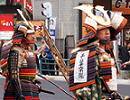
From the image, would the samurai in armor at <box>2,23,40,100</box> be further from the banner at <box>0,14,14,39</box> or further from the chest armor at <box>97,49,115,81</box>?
the banner at <box>0,14,14,39</box>

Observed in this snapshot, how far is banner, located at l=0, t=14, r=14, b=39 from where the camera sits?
3173 cm

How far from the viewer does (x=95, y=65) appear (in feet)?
18.7

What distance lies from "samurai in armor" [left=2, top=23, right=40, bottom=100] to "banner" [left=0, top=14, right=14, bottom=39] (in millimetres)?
23527

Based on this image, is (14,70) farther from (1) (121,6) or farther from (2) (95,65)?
(1) (121,6)

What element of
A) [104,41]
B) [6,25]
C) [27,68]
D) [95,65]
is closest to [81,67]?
[95,65]

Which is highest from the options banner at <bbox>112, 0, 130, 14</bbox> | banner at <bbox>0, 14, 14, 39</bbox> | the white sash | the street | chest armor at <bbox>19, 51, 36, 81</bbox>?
the white sash

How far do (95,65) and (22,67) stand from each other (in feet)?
6.37

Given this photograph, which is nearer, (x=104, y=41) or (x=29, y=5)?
(x=104, y=41)

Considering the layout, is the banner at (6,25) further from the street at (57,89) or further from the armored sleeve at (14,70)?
the armored sleeve at (14,70)

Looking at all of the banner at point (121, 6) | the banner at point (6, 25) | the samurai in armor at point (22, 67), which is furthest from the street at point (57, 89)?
the banner at point (121, 6)

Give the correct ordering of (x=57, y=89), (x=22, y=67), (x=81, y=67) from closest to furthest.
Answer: (x=81, y=67) < (x=22, y=67) < (x=57, y=89)

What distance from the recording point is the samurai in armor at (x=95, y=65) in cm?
571

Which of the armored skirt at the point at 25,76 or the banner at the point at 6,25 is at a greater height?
the armored skirt at the point at 25,76

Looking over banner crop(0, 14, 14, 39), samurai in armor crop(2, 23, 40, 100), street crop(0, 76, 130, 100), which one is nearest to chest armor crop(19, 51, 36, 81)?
samurai in armor crop(2, 23, 40, 100)
